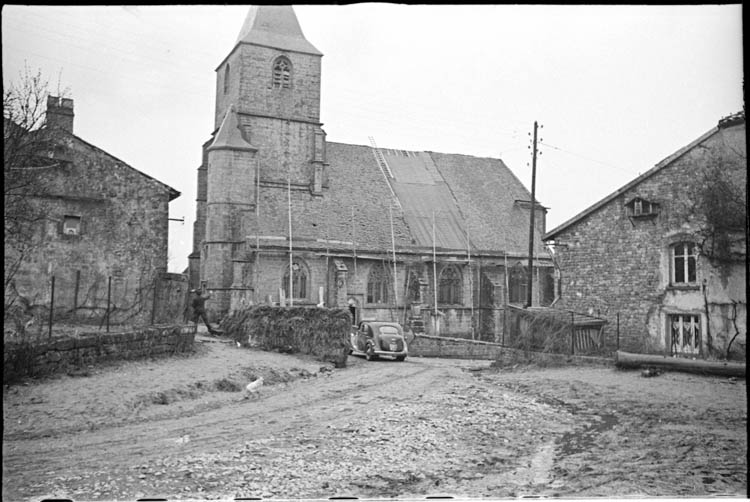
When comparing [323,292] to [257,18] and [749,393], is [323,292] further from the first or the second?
[749,393]

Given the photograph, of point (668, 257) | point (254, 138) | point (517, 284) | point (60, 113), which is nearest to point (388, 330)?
point (668, 257)

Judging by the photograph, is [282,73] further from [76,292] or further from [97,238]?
[76,292]

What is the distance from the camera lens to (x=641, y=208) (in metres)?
18.1

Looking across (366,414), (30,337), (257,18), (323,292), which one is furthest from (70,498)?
(257,18)

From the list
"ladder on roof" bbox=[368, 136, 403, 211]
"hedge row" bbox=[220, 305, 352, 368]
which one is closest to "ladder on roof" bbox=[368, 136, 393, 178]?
"ladder on roof" bbox=[368, 136, 403, 211]

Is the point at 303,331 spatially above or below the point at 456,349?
above

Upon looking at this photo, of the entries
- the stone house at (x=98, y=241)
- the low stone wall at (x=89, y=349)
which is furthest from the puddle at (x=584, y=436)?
the stone house at (x=98, y=241)

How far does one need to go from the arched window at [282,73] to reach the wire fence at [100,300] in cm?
1660

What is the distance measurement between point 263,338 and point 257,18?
19.7m

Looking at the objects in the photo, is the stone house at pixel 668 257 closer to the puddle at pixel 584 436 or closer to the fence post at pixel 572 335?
the fence post at pixel 572 335

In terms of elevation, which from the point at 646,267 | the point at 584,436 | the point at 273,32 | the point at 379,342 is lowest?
the point at 584,436

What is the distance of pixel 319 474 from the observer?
7168 millimetres

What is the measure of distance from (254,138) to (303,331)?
1612 cm

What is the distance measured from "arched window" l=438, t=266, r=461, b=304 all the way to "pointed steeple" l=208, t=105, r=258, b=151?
1077 centimetres
